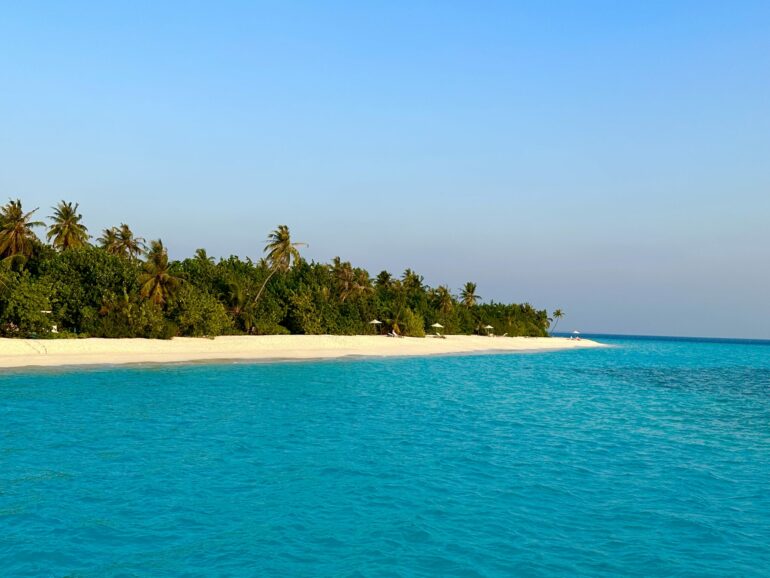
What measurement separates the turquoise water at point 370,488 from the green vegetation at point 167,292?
26.3m

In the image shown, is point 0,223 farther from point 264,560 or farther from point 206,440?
point 264,560

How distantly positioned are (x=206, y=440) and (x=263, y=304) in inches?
2184

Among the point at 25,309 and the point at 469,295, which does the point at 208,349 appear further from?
the point at 469,295

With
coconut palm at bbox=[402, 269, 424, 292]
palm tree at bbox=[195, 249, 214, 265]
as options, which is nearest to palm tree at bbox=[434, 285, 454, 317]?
coconut palm at bbox=[402, 269, 424, 292]

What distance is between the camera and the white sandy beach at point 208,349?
44.1m

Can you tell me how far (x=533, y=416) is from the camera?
26031 millimetres

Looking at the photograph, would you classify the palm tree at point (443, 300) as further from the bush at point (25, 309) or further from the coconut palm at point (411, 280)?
the bush at point (25, 309)

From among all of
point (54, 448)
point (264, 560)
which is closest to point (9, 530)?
point (264, 560)

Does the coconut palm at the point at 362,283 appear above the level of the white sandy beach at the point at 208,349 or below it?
above

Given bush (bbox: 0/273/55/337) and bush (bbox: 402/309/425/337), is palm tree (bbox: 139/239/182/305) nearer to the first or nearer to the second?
bush (bbox: 0/273/55/337)

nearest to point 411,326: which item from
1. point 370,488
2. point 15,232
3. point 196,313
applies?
point 196,313

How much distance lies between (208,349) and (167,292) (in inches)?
308

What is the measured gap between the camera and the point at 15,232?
187 ft

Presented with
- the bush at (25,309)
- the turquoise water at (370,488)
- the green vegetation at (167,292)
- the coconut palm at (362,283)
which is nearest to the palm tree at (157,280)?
the green vegetation at (167,292)
